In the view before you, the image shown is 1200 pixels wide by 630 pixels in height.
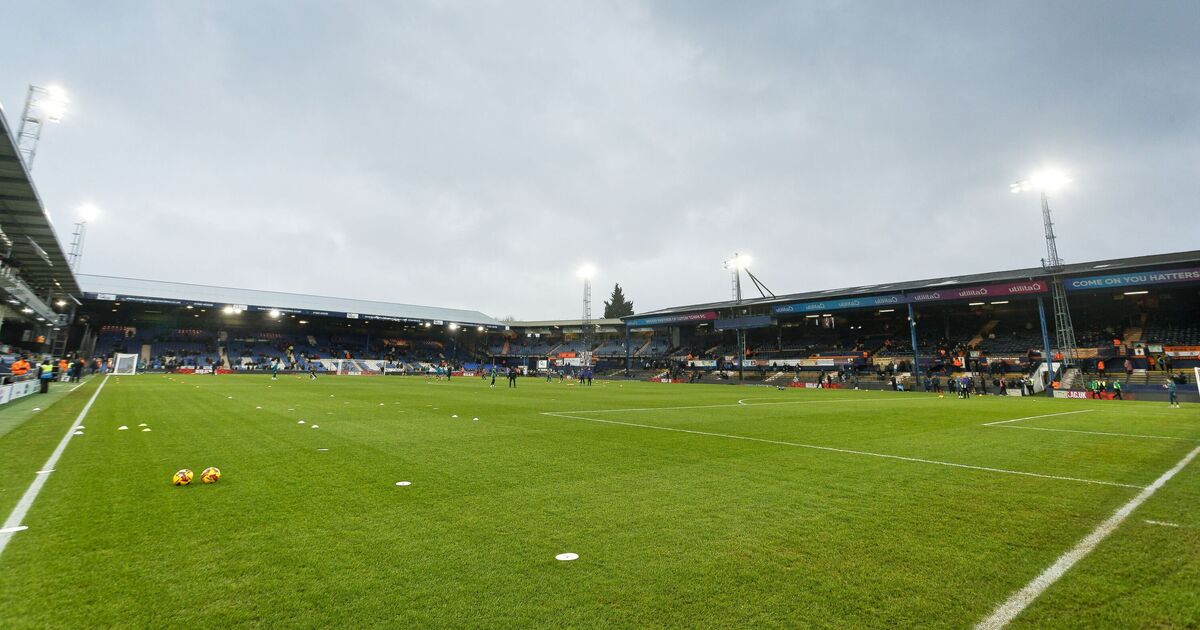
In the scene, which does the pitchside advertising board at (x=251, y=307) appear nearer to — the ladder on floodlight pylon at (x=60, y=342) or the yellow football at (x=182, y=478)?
the ladder on floodlight pylon at (x=60, y=342)

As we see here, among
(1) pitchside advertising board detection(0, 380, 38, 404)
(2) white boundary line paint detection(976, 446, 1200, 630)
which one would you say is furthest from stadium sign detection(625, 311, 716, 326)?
(2) white boundary line paint detection(976, 446, 1200, 630)

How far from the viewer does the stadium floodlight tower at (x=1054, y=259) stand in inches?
1291

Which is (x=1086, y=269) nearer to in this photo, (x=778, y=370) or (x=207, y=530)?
(x=778, y=370)

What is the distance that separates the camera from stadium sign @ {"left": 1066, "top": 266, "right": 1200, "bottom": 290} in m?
32.9

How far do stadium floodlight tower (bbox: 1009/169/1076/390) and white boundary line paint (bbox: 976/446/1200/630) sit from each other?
Result: 123 ft

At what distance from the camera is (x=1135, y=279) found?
34312 mm

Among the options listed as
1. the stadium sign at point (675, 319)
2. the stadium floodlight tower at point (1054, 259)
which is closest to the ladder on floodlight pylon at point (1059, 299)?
the stadium floodlight tower at point (1054, 259)

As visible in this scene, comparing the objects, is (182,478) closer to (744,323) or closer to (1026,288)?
(1026,288)

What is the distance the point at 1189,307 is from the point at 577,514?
58.5m

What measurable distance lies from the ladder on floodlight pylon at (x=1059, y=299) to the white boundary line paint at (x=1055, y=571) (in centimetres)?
3869

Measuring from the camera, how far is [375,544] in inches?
156

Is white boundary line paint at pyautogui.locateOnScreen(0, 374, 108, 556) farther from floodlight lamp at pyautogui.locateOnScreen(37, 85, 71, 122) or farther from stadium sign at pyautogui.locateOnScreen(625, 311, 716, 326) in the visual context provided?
stadium sign at pyautogui.locateOnScreen(625, 311, 716, 326)

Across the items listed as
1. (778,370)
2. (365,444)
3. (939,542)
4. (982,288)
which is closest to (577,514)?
(939,542)

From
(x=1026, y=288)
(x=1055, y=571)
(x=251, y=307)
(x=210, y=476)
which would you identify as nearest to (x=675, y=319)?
(x=1026, y=288)
